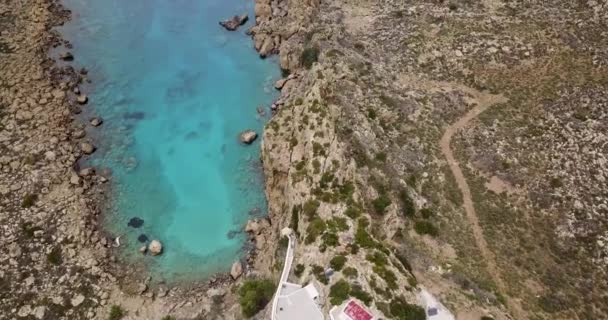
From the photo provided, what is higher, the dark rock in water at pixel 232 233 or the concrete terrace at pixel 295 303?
the concrete terrace at pixel 295 303

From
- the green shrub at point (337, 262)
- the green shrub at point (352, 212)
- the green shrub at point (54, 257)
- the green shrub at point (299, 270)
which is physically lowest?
the green shrub at point (54, 257)

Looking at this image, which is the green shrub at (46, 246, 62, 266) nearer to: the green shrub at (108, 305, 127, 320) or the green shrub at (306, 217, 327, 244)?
the green shrub at (108, 305, 127, 320)

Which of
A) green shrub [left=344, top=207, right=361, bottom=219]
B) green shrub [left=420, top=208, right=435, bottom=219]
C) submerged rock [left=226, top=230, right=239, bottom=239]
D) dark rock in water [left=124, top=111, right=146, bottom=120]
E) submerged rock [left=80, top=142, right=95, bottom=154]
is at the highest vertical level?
green shrub [left=344, top=207, right=361, bottom=219]

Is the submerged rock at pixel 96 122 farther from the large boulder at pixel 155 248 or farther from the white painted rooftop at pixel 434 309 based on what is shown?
the white painted rooftop at pixel 434 309

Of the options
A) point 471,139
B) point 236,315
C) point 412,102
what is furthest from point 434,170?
point 236,315

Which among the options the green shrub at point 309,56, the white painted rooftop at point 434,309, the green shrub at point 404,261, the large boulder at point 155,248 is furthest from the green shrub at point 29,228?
the white painted rooftop at point 434,309

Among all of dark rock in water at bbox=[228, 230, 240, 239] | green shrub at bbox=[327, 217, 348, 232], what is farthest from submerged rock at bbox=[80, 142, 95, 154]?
green shrub at bbox=[327, 217, 348, 232]
